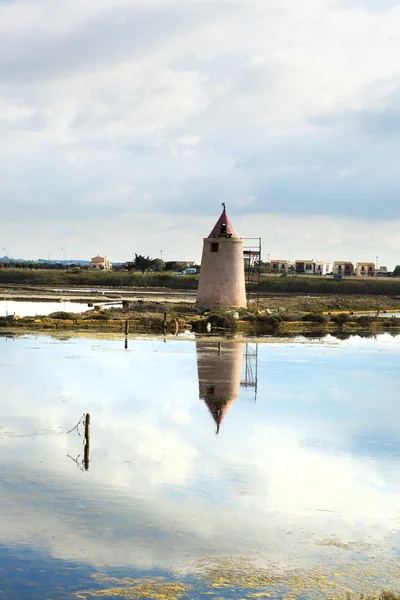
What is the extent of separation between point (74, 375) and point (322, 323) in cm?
2800

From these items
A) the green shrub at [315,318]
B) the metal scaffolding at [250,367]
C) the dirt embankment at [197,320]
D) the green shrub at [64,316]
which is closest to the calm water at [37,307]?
the dirt embankment at [197,320]

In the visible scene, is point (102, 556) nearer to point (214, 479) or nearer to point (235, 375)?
point (214, 479)

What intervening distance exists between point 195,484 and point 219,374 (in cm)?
1328

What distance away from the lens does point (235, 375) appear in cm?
2786

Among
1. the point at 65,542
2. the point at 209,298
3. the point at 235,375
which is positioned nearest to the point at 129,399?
the point at 235,375

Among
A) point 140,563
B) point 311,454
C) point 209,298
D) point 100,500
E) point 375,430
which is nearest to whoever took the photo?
point 140,563

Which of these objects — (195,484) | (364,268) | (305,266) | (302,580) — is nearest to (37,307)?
(195,484)

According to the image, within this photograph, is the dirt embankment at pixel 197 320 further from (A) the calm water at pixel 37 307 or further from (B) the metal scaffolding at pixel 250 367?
(B) the metal scaffolding at pixel 250 367

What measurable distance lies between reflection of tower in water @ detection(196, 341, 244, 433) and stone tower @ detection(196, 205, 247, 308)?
342 inches

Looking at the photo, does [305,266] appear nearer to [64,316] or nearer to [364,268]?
[364,268]

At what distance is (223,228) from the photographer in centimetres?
4653

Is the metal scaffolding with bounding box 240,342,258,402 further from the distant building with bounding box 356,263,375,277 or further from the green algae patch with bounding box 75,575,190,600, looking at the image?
the distant building with bounding box 356,263,375,277

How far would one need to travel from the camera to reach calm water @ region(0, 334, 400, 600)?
1093cm

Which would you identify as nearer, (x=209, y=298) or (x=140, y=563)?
(x=140, y=563)
